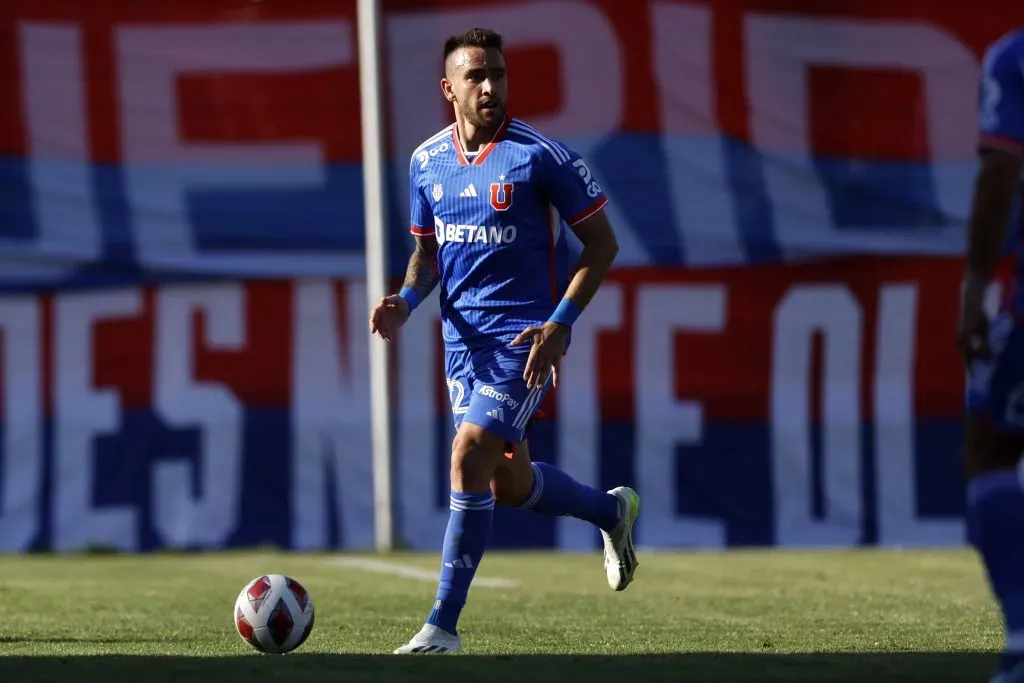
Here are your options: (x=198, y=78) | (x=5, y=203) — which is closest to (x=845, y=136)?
(x=198, y=78)

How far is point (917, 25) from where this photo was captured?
13.6 metres

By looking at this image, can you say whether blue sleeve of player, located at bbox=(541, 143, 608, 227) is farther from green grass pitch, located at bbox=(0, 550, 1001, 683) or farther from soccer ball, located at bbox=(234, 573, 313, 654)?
soccer ball, located at bbox=(234, 573, 313, 654)

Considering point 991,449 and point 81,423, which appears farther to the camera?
point 81,423

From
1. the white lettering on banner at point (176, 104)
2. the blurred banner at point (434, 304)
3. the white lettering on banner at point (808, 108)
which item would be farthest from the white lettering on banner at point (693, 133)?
the white lettering on banner at point (176, 104)

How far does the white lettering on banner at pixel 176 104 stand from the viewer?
1346 centimetres

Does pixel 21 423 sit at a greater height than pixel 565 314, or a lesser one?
lesser

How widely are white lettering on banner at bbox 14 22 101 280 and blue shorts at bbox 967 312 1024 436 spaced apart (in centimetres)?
997

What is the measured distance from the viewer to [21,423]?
43.4 ft

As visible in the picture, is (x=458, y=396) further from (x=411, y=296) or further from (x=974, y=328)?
(x=974, y=328)

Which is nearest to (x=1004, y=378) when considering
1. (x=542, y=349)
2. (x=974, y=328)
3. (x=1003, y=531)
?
(x=974, y=328)

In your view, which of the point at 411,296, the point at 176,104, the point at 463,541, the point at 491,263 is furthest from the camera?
the point at 176,104

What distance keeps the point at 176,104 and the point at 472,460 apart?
780 centimetres

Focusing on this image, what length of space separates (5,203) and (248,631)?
7.94m

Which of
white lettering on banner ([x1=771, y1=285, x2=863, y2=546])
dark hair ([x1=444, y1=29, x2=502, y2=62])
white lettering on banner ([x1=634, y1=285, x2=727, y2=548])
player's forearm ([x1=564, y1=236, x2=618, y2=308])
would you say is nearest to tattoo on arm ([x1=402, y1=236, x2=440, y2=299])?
player's forearm ([x1=564, y1=236, x2=618, y2=308])
